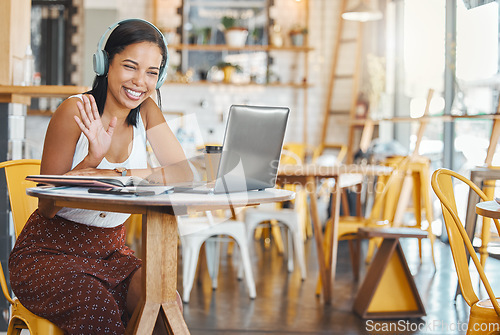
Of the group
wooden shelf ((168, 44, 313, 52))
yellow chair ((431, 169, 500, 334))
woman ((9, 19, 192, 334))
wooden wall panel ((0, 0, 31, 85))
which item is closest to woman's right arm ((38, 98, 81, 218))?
woman ((9, 19, 192, 334))

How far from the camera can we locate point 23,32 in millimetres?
3092

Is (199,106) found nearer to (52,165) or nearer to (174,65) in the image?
(174,65)

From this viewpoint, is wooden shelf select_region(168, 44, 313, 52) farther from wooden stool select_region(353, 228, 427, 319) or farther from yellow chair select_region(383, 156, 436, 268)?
wooden stool select_region(353, 228, 427, 319)

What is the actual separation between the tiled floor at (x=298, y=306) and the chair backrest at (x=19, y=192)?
111 centimetres

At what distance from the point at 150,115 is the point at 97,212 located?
43 centimetres

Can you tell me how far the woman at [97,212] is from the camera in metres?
1.62

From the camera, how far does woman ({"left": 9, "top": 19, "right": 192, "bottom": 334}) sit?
162 centimetres

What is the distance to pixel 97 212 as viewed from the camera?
1769mm

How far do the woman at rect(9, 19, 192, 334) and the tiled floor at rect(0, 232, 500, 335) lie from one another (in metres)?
1.18

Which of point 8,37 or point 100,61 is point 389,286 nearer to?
point 100,61

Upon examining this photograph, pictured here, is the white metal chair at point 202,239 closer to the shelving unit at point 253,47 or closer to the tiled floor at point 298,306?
the tiled floor at point 298,306

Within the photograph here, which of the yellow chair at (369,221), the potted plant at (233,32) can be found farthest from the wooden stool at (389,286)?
the potted plant at (233,32)

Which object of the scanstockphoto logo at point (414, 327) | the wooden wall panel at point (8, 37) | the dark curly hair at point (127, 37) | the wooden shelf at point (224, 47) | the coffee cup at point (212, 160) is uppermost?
the wooden shelf at point (224, 47)

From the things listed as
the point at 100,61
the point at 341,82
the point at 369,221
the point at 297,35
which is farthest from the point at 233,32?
the point at 100,61
